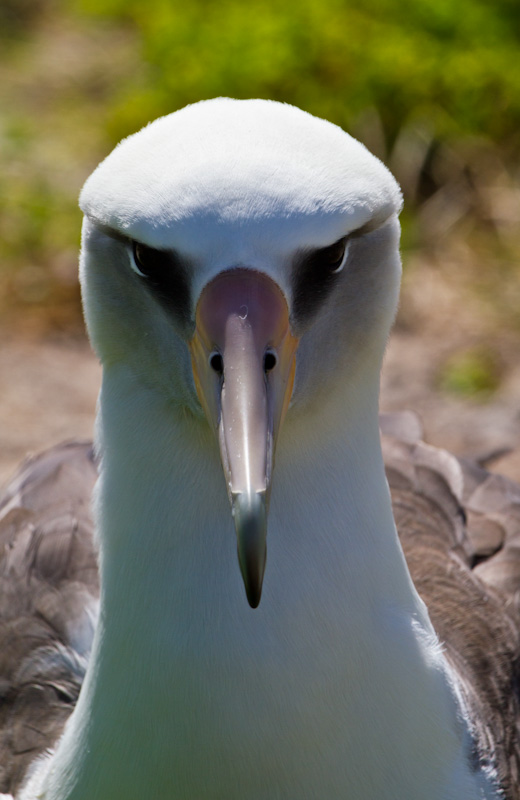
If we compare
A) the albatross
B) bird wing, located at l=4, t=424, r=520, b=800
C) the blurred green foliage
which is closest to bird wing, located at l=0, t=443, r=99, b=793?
bird wing, located at l=4, t=424, r=520, b=800

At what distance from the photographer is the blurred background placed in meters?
6.16

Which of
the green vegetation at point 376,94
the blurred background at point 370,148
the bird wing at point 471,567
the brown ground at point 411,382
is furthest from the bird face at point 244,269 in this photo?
the green vegetation at point 376,94

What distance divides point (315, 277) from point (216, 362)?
270mm

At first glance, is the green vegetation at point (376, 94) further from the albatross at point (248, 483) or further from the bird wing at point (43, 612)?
the albatross at point (248, 483)

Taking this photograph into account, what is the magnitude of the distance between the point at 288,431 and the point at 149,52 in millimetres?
6017

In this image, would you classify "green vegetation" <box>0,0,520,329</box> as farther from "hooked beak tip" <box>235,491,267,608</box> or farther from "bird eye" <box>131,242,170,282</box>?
"hooked beak tip" <box>235,491,267,608</box>

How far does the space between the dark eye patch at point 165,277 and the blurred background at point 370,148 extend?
12.0 feet

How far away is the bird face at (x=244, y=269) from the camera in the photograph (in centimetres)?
200

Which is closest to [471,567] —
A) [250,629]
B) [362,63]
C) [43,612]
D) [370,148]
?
[43,612]

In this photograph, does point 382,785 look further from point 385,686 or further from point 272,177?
point 272,177

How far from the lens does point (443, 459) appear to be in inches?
156

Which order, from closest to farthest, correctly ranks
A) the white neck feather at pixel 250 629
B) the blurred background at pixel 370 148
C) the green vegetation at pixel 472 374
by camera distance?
the white neck feather at pixel 250 629 < the green vegetation at pixel 472 374 < the blurred background at pixel 370 148

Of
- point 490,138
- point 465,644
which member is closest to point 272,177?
point 465,644

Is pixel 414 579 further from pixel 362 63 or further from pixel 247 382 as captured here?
pixel 362 63
